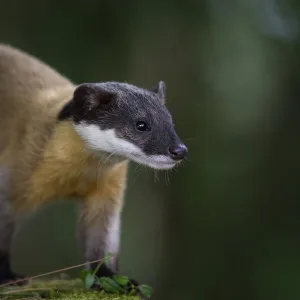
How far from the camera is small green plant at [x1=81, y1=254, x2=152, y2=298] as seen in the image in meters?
4.35

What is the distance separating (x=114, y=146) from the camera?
4.41 meters

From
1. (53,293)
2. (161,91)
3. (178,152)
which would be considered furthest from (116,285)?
(161,91)

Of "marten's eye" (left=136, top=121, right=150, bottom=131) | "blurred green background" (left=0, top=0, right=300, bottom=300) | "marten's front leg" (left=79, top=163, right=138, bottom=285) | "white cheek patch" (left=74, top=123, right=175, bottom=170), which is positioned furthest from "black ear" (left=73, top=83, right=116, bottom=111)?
"blurred green background" (left=0, top=0, right=300, bottom=300)

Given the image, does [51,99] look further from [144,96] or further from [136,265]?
[136,265]

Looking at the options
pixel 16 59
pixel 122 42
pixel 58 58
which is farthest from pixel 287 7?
pixel 16 59

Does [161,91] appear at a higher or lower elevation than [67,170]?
higher

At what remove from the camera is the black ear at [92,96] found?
445 cm

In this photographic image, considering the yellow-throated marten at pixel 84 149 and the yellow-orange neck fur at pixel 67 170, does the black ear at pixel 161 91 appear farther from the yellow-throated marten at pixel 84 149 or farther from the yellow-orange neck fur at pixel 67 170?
the yellow-orange neck fur at pixel 67 170

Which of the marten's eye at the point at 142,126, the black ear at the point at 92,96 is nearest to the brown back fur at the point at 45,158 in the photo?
the black ear at the point at 92,96

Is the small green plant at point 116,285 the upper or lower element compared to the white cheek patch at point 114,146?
lower

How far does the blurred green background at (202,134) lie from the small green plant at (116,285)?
5712 millimetres

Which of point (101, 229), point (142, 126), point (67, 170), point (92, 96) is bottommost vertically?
point (101, 229)

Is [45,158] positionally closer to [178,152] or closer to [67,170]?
[67,170]

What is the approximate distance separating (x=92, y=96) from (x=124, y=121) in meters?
0.28
